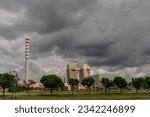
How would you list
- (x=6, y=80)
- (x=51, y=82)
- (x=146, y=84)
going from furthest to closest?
(x=146, y=84) → (x=51, y=82) → (x=6, y=80)

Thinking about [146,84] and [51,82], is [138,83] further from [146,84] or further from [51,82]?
[51,82]

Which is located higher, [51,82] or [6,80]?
[6,80]

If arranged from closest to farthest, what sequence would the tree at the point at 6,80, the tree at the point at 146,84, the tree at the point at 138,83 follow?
the tree at the point at 6,80 → the tree at the point at 146,84 → the tree at the point at 138,83

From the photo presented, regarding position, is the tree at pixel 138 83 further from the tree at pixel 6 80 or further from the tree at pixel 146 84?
the tree at pixel 6 80

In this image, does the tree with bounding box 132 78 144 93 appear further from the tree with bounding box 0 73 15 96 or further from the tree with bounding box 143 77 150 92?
the tree with bounding box 0 73 15 96

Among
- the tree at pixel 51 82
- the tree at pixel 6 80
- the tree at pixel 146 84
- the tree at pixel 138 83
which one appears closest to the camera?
the tree at pixel 6 80

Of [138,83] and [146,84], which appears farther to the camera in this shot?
[138,83]

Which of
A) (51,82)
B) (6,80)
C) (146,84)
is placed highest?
(6,80)

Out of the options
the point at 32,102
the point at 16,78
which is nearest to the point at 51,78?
the point at 16,78

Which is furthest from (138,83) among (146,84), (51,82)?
(51,82)

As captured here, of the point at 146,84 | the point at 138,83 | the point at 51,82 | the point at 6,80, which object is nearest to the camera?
the point at 6,80

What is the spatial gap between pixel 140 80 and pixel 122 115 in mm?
141594

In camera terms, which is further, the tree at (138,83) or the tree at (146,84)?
the tree at (138,83)

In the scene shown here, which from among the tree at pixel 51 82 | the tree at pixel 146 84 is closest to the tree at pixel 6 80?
the tree at pixel 51 82
